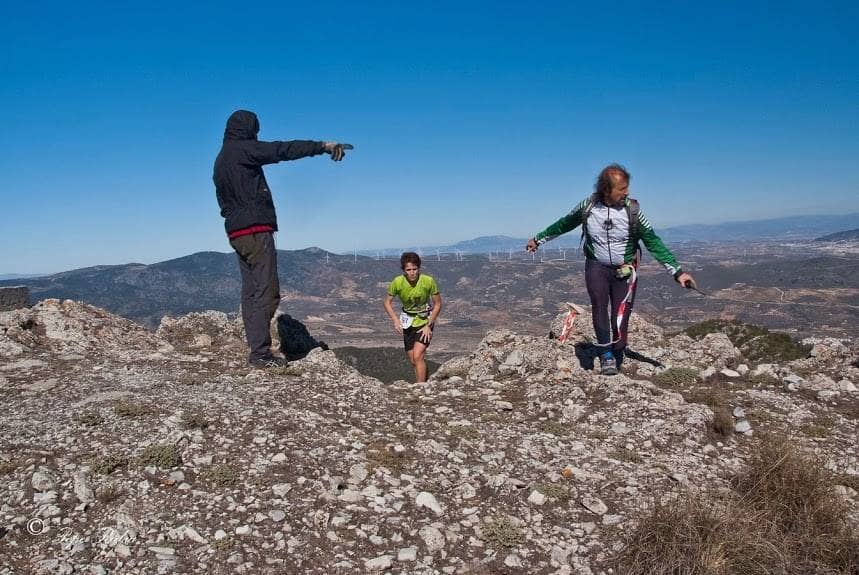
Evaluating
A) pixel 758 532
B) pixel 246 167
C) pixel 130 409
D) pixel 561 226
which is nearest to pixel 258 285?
→ pixel 246 167

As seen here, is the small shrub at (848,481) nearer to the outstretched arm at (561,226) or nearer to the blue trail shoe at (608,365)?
the blue trail shoe at (608,365)

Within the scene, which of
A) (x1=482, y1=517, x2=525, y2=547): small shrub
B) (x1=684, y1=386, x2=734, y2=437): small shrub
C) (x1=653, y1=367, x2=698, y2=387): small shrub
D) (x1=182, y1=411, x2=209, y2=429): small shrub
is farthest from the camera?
(x1=653, y1=367, x2=698, y2=387): small shrub

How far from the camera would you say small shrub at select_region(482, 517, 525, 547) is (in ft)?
16.8

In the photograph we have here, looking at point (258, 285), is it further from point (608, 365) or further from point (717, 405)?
point (717, 405)

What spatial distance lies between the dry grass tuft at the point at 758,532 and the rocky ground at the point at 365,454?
502 mm

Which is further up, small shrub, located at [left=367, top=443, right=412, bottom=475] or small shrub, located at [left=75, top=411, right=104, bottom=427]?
small shrub, located at [left=75, top=411, right=104, bottom=427]

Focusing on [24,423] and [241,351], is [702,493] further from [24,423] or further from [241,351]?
[241,351]

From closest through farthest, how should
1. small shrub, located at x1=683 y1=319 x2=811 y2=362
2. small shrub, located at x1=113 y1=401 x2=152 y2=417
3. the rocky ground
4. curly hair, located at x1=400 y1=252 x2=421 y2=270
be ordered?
the rocky ground < small shrub, located at x1=113 y1=401 x2=152 y2=417 < curly hair, located at x1=400 y1=252 x2=421 y2=270 < small shrub, located at x1=683 y1=319 x2=811 y2=362

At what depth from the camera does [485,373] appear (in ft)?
35.9

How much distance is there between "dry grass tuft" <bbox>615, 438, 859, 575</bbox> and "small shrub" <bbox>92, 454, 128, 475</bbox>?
5.25 metres

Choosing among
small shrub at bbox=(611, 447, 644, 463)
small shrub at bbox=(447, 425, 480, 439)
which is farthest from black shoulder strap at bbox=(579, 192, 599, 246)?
small shrub at bbox=(447, 425, 480, 439)

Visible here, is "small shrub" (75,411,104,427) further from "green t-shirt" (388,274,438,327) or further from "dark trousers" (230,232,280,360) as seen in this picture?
"green t-shirt" (388,274,438,327)

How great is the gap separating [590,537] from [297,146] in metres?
7.54

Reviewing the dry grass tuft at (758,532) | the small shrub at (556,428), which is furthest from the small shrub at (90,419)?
the dry grass tuft at (758,532)
